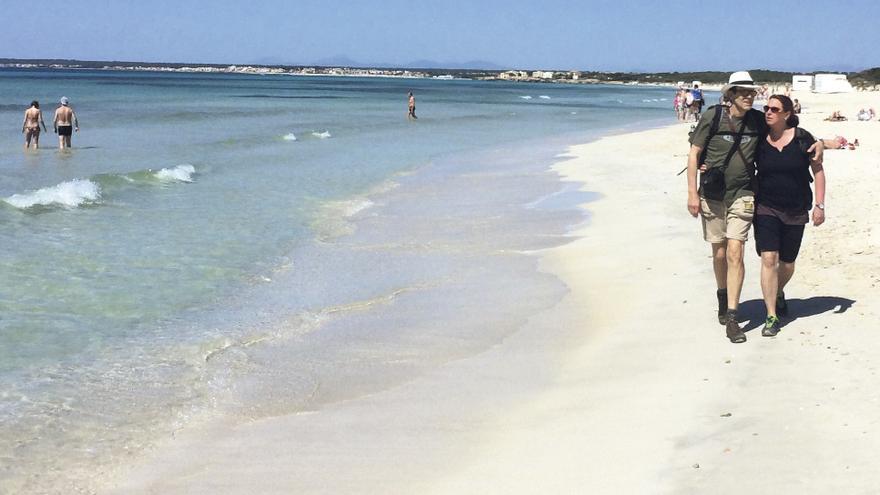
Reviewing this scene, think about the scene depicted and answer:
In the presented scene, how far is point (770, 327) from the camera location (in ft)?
22.0

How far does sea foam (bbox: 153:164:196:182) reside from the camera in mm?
19250

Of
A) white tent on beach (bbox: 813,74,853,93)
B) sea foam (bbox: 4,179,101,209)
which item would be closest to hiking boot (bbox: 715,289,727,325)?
sea foam (bbox: 4,179,101,209)

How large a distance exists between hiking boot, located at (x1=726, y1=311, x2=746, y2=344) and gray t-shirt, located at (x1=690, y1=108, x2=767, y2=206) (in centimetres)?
82

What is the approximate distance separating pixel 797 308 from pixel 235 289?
5.12 meters

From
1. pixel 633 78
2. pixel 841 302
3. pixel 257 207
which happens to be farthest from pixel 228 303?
pixel 633 78

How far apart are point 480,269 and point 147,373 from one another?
4.18 m

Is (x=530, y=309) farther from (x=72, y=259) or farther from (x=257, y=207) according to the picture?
(x=257, y=207)

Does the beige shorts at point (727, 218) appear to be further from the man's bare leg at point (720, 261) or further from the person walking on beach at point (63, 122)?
the person walking on beach at point (63, 122)

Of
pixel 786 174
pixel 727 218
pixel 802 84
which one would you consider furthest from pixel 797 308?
pixel 802 84

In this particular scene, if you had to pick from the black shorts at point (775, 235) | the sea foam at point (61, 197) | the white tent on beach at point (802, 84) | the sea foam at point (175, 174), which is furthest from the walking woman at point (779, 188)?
the white tent on beach at point (802, 84)

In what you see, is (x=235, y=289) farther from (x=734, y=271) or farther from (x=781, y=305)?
(x=781, y=305)

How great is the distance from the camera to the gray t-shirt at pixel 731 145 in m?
6.52

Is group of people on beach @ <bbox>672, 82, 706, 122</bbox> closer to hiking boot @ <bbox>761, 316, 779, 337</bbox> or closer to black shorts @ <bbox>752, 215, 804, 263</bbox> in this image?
black shorts @ <bbox>752, 215, 804, 263</bbox>

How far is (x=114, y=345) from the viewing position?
7434 millimetres
